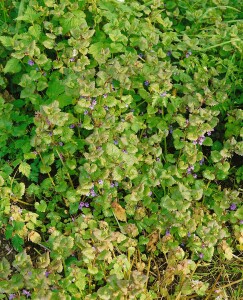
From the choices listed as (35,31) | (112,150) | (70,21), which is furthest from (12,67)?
(112,150)

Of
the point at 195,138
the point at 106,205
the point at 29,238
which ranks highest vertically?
the point at 195,138

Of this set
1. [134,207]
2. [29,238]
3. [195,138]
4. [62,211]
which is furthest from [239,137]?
[29,238]

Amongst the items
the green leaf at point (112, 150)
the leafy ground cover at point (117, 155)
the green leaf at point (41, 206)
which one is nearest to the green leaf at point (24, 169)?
the leafy ground cover at point (117, 155)

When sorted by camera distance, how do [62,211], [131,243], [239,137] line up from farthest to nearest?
[239,137]
[62,211]
[131,243]

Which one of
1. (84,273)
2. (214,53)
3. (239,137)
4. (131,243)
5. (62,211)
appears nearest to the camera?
(84,273)

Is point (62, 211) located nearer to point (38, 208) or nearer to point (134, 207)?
point (38, 208)

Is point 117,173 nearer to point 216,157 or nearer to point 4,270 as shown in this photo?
point 216,157

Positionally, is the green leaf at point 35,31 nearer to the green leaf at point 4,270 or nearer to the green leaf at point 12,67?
the green leaf at point 12,67
